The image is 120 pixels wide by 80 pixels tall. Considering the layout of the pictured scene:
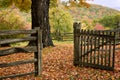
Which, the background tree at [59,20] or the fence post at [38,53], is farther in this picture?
the background tree at [59,20]

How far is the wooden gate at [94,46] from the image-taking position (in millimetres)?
12188

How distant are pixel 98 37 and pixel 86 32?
578mm

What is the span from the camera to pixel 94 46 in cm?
1280

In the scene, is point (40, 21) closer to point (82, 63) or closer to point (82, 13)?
point (82, 63)

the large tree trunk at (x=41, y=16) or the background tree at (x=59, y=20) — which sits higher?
the large tree trunk at (x=41, y=16)

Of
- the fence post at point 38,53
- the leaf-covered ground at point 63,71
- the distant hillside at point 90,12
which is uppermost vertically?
the fence post at point 38,53

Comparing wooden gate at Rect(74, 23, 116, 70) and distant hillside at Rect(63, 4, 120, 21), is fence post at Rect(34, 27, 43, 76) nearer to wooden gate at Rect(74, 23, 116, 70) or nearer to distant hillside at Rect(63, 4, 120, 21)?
wooden gate at Rect(74, 23, 116, 70)

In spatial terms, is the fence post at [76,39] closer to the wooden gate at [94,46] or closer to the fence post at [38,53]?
the wooden gate at [94,46]

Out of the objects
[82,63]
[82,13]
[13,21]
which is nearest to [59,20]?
[13,21]

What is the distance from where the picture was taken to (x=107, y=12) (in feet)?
578

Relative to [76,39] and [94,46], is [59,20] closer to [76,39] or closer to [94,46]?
[76,39]

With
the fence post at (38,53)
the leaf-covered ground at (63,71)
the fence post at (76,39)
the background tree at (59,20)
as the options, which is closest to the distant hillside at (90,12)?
the background tree at (59,20)

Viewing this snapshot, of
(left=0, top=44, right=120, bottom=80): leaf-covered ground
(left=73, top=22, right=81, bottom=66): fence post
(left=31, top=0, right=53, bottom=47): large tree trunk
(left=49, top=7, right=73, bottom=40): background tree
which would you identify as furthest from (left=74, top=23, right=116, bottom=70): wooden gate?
(left=49, top=7, right=73, bottom=40): background tree

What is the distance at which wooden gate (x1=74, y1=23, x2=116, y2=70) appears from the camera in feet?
40.0
